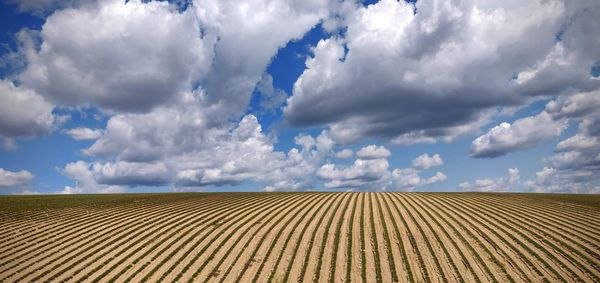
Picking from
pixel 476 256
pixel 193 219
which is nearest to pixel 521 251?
pixel 476 256

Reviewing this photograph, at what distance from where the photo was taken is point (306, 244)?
35.7 meters

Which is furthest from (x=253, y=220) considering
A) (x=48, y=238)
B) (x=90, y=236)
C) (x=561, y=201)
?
(x=561, y=201)

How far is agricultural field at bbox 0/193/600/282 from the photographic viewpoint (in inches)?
1171

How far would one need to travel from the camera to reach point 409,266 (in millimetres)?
30547

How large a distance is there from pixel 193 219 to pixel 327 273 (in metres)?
21.0

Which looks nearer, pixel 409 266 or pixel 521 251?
pixel 409 266

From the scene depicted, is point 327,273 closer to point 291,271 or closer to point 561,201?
point 291,271

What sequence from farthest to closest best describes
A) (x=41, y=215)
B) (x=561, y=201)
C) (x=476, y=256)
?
(x=561, y=201)
(x=41, y=215)
(x=476, y=256)

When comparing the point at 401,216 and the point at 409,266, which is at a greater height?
the point at 401,216

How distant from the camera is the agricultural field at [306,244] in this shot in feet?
97.6

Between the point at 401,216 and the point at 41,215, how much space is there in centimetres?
3949

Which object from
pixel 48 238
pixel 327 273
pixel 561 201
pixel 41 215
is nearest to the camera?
pixel 327 273

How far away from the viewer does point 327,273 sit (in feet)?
97.1

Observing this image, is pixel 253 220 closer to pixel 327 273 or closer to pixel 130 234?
pixel 130 234
